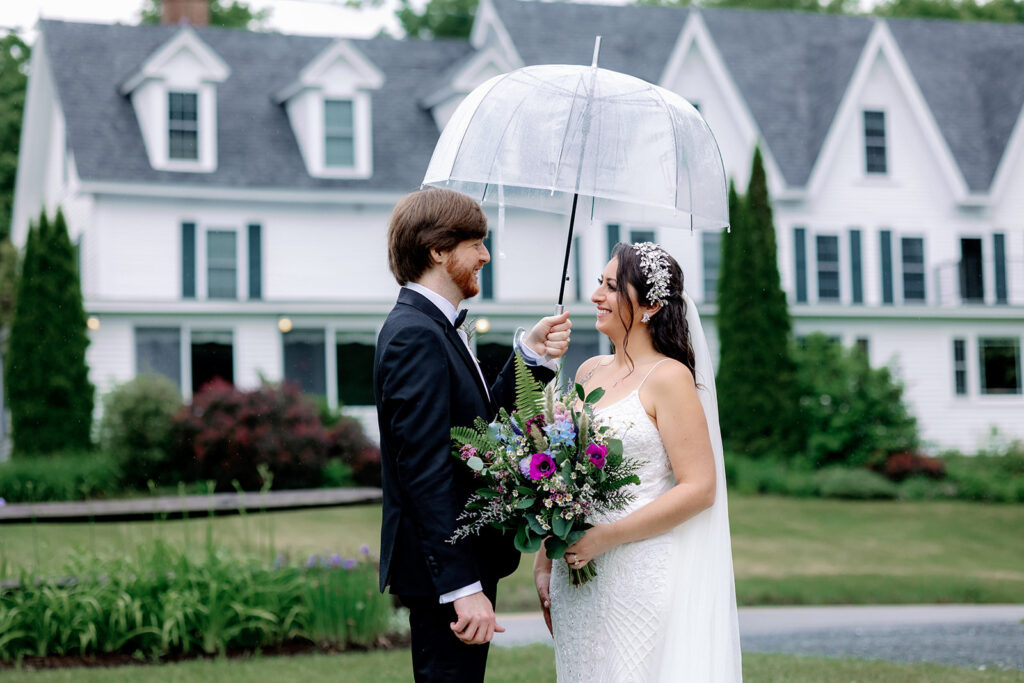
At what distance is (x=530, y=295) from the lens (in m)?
25.4

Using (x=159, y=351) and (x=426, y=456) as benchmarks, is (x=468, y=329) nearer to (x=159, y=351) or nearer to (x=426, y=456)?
(x=426, y=456)

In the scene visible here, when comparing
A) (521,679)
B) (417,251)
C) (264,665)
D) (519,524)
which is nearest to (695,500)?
(519,524)

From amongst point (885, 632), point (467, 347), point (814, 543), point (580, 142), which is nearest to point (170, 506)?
point (885, 632)

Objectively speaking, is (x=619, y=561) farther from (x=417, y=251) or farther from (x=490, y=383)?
(x=417, y=251)

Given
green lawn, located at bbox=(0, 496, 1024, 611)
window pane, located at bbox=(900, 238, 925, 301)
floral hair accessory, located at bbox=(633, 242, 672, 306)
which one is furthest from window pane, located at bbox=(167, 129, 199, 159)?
floral hair accessory, located at bbox=(633, 242, 672, 306)

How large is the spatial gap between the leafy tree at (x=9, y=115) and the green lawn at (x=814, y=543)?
73.2 feet

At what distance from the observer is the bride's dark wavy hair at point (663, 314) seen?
4.32 meters

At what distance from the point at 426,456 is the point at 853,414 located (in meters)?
19.5

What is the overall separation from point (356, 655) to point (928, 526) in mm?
11812

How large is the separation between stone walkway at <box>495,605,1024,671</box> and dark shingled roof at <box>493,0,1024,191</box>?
56.2ft

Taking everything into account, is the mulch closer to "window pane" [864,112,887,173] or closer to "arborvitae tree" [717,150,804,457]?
"arborvitae tree" [717,150,804,457]

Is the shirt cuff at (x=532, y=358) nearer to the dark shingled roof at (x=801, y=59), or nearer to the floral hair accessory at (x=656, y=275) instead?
the floral hair accessory at (x=656, y=275)

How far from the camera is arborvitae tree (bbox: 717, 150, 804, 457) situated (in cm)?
2244

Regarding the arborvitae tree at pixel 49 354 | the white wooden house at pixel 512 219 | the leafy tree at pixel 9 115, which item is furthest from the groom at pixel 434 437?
the leafy tree at pixel 9 115
